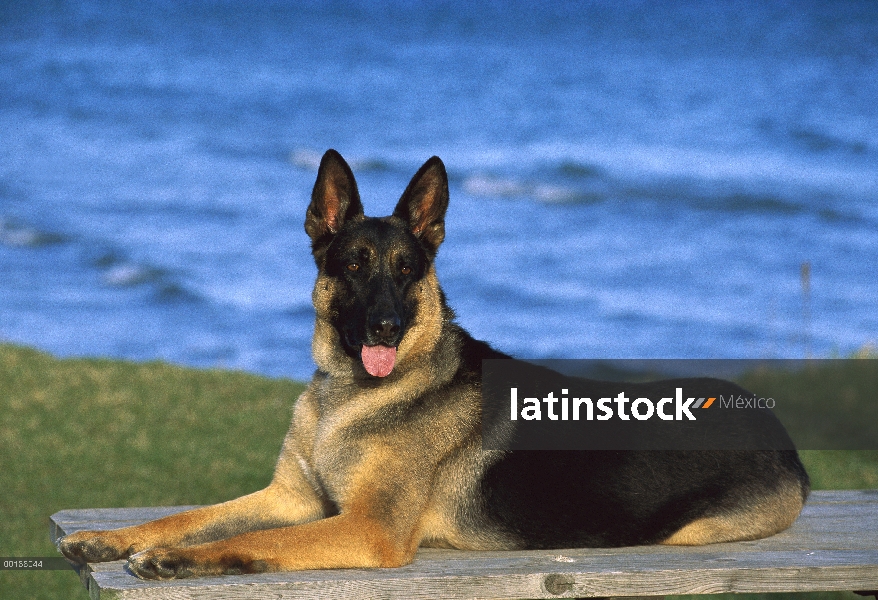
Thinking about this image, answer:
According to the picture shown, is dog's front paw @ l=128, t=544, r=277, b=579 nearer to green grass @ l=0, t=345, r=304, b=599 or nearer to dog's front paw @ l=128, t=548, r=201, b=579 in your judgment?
dog's front paw @ l=128, t=548, r=201, b=579

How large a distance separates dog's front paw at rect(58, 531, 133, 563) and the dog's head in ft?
3.76

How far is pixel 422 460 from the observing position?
4.36 metres

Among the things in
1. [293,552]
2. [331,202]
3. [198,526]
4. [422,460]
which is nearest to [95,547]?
[198,526]

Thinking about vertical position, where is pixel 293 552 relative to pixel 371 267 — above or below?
below

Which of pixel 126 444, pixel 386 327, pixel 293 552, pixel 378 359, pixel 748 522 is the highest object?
pixel 386 327

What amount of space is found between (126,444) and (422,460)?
559cm

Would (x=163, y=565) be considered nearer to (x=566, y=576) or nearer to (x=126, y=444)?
(x=566, y=576)

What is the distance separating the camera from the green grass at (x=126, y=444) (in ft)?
26.4

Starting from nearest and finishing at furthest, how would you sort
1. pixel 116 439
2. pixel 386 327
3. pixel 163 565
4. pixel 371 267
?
pixel 163 565, pixel 386 327, pixel 371 267, pixel 116 439

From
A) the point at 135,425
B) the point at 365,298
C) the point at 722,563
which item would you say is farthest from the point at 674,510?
the point at 135,425

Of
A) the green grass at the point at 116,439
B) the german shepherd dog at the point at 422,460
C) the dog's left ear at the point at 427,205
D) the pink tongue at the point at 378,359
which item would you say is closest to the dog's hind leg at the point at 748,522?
the german shepherd dog at the point at 422,460

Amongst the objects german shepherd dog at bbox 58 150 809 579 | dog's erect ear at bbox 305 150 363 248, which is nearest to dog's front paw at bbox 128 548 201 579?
german shepherd dog at bbox 58 150 809 579

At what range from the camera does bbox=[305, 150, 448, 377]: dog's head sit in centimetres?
434

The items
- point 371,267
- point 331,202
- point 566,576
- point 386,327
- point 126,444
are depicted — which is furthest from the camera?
point 126,444
